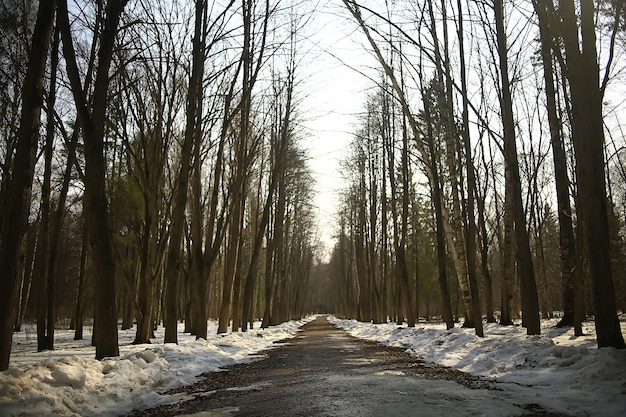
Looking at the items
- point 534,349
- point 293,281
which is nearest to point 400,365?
point 534,349

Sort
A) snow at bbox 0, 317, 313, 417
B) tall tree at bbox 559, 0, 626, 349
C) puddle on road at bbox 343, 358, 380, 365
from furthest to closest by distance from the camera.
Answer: puddle on road at bbox 343, 358, 380, 365 → tall tree at bbox 559, 0, 626, 349 → snow at bbox 0, 317, 313, 417

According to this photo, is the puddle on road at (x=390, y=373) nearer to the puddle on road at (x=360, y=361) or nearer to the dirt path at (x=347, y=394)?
the dirt path at (x=347, y=394)

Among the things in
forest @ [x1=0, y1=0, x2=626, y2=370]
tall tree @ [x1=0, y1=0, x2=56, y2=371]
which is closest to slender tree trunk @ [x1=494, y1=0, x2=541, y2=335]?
forest @ [x1=0, y1=0, x2=626, y2=370]

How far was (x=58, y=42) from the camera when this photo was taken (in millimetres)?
12547

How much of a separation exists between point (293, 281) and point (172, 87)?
124ft

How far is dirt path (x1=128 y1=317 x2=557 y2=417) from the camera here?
4.96 m

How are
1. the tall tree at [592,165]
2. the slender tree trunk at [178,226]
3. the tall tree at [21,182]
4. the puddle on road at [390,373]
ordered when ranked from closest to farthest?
1. the tall tree at [592,165]
2. the tall tree at [21,182]
3. the puddle on road at [390,373]
4. the slender tree trunk at [178,226]

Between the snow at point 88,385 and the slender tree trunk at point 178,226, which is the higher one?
the slender tree trunk at point 178,226

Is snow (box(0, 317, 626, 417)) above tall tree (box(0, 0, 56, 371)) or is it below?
below

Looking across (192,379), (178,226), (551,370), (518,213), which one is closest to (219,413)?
(192,379)

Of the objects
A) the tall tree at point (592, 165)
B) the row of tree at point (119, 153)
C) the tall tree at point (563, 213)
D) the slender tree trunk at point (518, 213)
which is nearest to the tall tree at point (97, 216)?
the row of tree at point (119, 153)

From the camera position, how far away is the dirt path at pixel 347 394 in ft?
16.3

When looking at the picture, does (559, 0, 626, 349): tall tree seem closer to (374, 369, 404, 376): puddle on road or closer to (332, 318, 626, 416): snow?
(332, 318, 626, 416): snow

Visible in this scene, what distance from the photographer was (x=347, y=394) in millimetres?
5973
